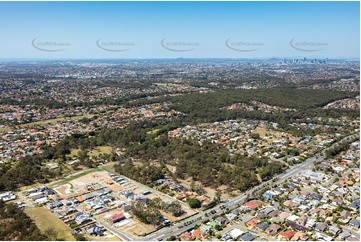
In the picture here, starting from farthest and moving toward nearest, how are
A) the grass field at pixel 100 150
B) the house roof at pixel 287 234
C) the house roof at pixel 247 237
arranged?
the grass field at pixel 100 150 < the house roof at pixel 287 234 < the house roof at pixel 247 237

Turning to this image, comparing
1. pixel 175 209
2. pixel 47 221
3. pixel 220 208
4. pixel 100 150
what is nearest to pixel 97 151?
pixel 100 150

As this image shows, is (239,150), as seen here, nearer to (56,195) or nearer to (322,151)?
(322,151)

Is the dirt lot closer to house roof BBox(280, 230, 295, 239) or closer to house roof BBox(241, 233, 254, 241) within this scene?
house roof BBox(241, 233, 254, 241)

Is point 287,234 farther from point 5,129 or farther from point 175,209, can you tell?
point 5,129

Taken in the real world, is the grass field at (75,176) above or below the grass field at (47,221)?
above

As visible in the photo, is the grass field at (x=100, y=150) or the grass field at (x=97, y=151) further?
the grass field at (x=100, y=150)

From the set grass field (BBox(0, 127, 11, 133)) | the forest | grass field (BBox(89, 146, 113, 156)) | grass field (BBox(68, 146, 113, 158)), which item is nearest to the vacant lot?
grass field (BBox(0, 127, 11, 133))

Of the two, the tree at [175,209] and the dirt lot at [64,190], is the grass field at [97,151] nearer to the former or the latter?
the dirt lot at [64,190]

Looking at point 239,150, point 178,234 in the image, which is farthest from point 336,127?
point 178,234

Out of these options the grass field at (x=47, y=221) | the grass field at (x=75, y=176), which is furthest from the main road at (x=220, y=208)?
the grass field at (x=75, y=176)
